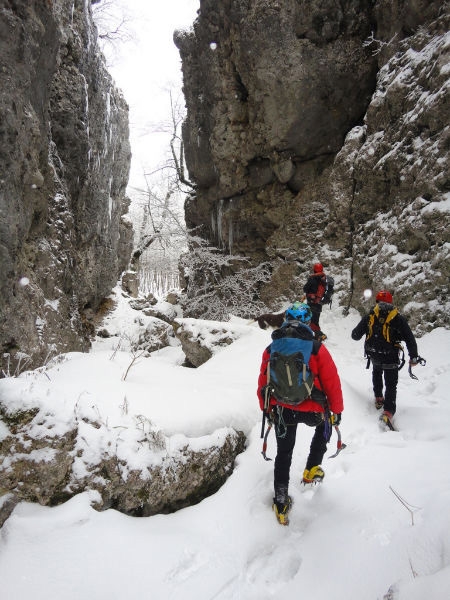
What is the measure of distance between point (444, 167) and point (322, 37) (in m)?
7.54

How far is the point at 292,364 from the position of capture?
8.87 feet

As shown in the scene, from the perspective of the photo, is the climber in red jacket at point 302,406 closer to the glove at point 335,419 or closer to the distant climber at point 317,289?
the glove at point 335,419

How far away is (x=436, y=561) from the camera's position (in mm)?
1862

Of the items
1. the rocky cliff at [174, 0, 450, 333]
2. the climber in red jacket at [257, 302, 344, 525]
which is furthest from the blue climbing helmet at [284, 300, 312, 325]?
the rocky cliff at [174, 0, 450, 333]

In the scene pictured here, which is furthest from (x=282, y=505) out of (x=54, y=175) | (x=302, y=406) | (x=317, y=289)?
(x=54, y=175)

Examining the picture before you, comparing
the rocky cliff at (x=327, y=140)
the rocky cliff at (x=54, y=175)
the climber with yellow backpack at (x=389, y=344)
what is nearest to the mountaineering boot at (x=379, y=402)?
the climber with yellow backpack at (x=389, y=344)

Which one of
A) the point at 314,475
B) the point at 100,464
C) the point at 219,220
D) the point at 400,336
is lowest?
the point at 314,475

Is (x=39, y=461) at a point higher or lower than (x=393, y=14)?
lower

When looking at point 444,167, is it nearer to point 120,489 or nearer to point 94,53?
point 120,489

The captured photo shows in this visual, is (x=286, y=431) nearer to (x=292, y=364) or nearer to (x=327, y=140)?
(x=292, y=364)

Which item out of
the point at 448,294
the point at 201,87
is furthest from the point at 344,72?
the point at 448,294

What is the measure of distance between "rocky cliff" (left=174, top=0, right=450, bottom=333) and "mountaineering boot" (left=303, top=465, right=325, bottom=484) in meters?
5.26

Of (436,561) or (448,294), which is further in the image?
(448,294)

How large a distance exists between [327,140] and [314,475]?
1252 cm
